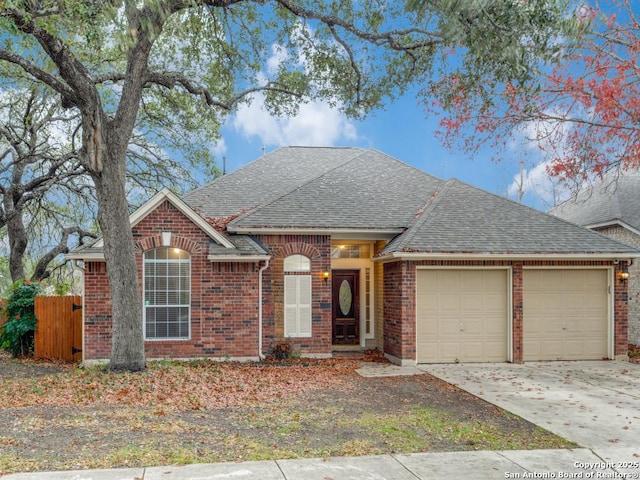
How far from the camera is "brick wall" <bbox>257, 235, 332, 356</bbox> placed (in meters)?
14.5

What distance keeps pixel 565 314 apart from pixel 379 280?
487 cm

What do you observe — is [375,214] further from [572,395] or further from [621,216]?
[621,216]

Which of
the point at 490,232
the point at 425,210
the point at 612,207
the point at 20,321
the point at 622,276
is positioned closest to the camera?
the point at 622,276

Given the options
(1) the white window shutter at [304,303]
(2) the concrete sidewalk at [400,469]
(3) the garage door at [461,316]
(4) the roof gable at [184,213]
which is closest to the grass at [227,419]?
(2) the concrete sidewalk at [400,469]

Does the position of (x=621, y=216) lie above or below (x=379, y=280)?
above

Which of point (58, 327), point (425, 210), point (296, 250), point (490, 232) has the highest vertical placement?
point (425, 210)

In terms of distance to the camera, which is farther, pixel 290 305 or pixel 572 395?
pixel 290 305

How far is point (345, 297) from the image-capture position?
52.9 feet

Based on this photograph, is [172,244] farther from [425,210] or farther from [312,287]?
[425,210]

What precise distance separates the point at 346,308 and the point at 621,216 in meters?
9.97

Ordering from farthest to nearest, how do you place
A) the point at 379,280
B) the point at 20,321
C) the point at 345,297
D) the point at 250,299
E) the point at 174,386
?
1. the point at 345,297
2. the point at 379,280
3. the point at 20,321
4. the point at 250,299
5. the point at 174,386

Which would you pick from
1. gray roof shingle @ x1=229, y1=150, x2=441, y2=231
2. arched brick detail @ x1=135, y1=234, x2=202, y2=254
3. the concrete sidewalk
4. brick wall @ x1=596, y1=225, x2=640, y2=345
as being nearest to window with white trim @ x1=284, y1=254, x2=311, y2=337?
gray roof shingle @ x1=229, y1=150, x2=441, y2=231

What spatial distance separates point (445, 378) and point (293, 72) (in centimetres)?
912

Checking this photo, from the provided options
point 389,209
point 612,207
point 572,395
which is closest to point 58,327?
point 389,209
